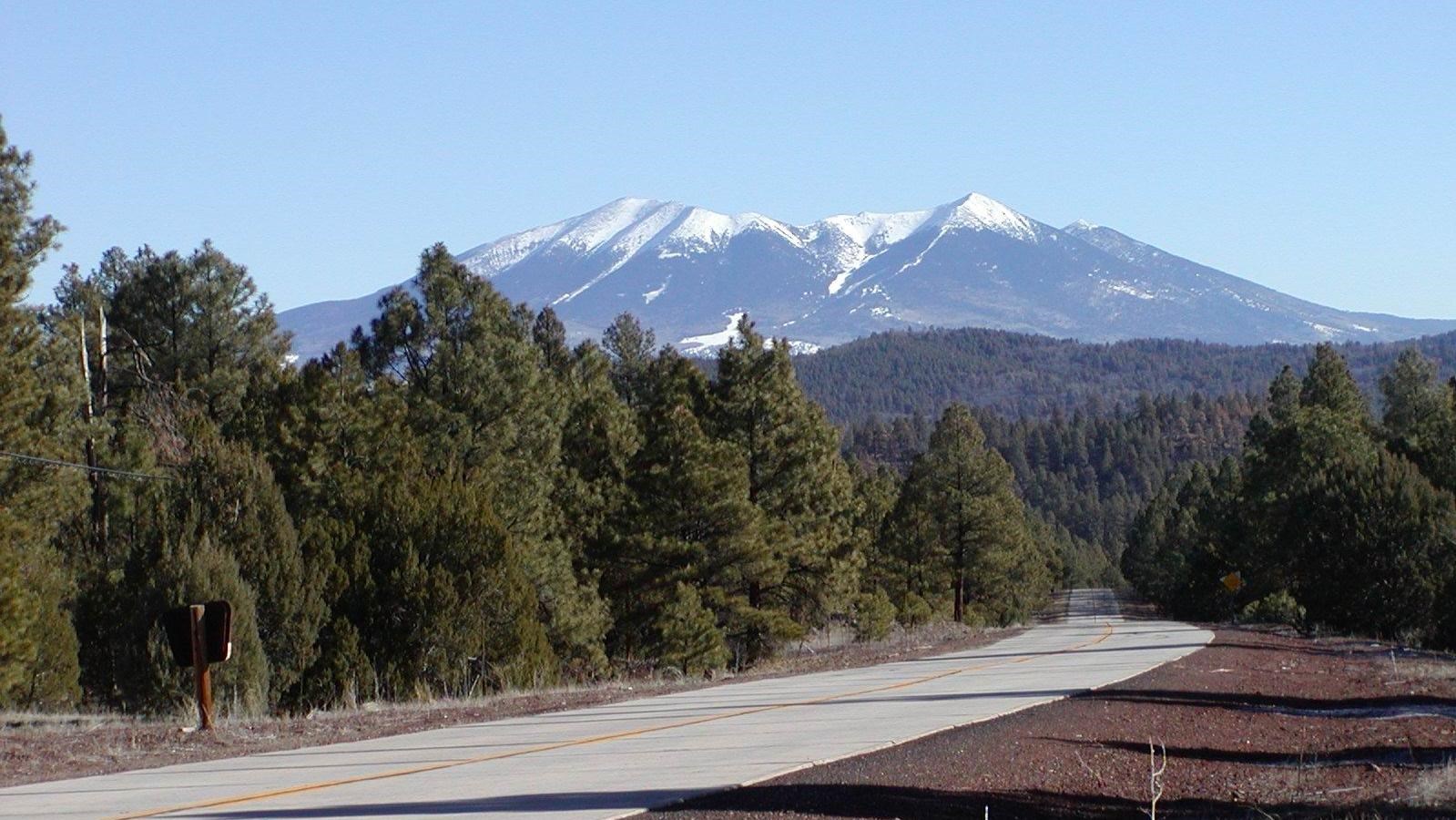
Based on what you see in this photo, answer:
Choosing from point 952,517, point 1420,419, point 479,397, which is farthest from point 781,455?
point 1420,419

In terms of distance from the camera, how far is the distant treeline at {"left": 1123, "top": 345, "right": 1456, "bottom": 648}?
56469mm

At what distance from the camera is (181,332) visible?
43.8 m

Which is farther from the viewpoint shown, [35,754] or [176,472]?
[176,472]

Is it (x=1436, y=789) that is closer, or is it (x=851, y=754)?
(x=1436, y=789)

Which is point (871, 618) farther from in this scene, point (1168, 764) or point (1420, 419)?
point (1420, 419)

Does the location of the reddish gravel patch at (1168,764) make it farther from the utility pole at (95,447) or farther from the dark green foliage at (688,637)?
the utility pole at (95,447)

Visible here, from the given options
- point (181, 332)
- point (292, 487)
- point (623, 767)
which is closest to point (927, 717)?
point (623, 767)

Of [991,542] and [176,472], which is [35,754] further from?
[991,542]

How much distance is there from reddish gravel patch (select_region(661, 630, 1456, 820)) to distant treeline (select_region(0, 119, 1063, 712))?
11.1 m

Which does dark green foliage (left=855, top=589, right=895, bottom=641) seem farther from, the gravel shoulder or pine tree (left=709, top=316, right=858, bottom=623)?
the gravel shoulder

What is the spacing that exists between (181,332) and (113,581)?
11.8 metres

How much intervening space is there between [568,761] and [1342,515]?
50.8 meters

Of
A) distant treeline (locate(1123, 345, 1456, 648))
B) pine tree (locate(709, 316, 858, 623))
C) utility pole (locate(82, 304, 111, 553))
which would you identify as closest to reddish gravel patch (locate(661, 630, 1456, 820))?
utility pole (locate(82, 304, 111, 553))

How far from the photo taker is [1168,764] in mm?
14297
